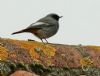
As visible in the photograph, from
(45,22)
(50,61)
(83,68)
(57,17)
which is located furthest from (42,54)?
(57,17)

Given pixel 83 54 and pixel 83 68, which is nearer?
pixel 83 68

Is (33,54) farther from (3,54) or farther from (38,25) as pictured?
(38,25)

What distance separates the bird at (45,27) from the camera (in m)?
6.43

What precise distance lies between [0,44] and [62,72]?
81cm

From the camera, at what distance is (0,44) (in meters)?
5.18

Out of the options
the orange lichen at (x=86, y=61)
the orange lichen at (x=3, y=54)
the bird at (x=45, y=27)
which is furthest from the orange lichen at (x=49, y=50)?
the bird at (x=45, y=27)

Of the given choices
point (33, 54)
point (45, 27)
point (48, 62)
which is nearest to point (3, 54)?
point (33, 54)

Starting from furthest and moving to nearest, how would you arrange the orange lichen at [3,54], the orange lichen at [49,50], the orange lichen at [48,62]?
the orange lichen at [49,50]
the orange lichen at [48,62]
the orange lichen at [3,54]

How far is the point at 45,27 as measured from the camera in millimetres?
6730

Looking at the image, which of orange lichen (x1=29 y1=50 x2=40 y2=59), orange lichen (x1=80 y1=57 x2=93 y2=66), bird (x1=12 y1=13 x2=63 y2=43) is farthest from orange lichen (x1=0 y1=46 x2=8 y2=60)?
bird (x1=12 y1=13 x2=63 y2=43)

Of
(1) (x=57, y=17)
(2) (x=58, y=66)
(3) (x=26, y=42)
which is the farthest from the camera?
(1) (x=57, y=17)

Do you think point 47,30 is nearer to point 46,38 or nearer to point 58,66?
point 46,38

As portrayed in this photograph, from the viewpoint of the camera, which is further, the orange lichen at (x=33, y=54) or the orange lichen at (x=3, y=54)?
the orange lichen at (x=33, y=54)

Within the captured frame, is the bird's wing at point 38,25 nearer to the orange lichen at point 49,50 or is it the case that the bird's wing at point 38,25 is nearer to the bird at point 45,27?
the bird at point 45,27
